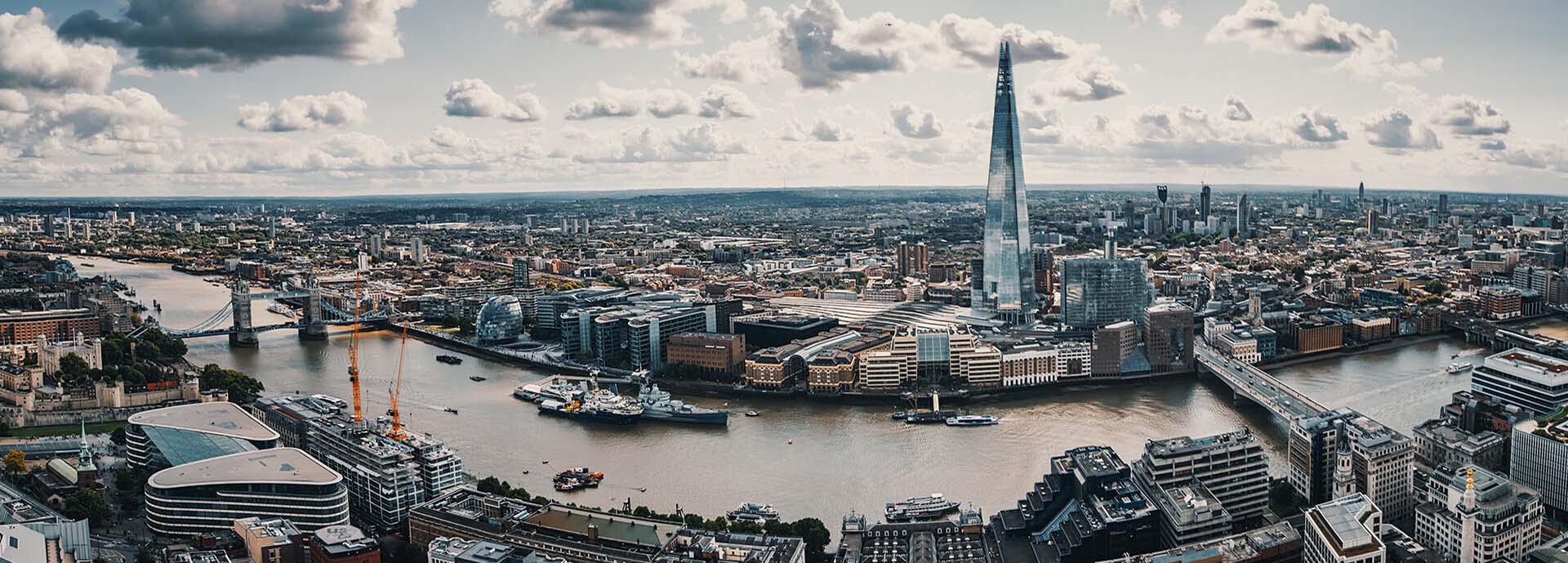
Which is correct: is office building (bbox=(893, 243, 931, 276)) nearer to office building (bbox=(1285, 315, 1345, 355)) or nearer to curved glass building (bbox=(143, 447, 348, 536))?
office building (bbox=(1285, 315, 1345, 355))

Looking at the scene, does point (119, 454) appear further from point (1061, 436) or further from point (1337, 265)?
point (1337, 265)

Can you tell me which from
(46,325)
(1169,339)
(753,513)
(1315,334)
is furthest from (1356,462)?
(46,325)

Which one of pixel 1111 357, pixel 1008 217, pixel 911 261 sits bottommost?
pixel 1111 357

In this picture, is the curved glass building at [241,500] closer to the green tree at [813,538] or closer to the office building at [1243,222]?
the green tree at [813,538]

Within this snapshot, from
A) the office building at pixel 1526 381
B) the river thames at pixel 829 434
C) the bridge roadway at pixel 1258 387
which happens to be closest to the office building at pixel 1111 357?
the river thames at pixel 829 434

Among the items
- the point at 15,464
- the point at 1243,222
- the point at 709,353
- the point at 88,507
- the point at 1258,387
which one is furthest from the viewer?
the point at 1243,222

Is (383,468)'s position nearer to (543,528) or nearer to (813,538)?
(543,528)
